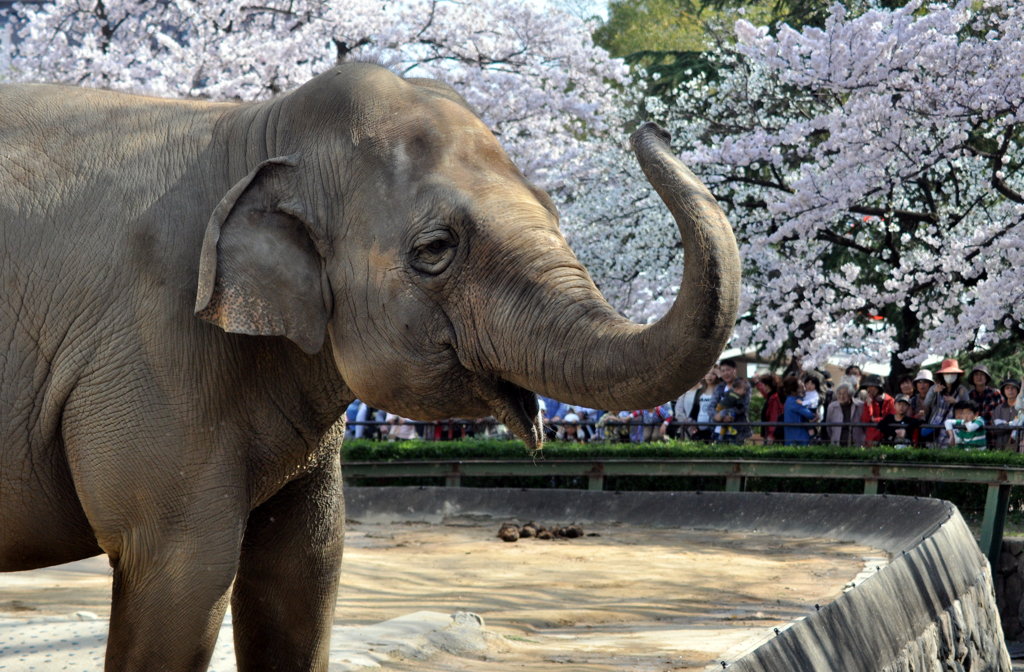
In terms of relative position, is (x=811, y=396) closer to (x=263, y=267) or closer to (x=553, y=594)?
(x=553, y=594)

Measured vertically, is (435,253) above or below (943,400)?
above

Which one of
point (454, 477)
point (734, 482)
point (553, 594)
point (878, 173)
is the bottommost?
point (553, 594)

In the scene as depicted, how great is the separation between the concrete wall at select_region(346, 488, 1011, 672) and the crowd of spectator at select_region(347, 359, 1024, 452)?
0.83 metres

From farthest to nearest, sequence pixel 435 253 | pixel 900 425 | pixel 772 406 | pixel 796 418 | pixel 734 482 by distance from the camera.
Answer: pixel 772 406
pixel 796 418
pixel 734 482
pixel 900 425
pixel 435 253

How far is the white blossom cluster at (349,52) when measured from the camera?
784 inches

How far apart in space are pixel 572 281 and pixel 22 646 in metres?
3.42

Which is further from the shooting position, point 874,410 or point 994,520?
point 874,410

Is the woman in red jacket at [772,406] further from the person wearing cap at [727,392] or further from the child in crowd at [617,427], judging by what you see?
the child in crowd at [617,427]

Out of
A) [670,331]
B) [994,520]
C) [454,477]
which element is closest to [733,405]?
[454,477]

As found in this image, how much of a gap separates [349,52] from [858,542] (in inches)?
473

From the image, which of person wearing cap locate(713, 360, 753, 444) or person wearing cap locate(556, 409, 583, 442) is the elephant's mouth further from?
person wearing cap locate(556, 409, 583, 442)

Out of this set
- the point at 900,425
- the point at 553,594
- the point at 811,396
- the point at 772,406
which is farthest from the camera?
the point at 772,406

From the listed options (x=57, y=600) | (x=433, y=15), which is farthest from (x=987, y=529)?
(x=433, y=15)

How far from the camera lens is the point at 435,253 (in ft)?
11.7
